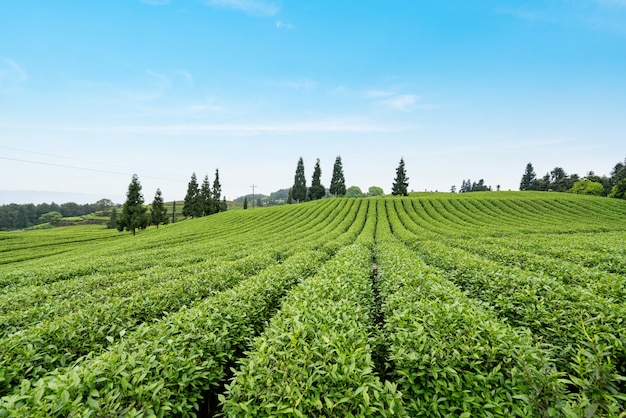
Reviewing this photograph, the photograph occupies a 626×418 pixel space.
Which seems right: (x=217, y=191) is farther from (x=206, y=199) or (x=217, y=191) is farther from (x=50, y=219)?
(x=50, y=219)

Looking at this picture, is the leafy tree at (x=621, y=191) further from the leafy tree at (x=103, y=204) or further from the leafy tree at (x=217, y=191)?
the leafy tree at (x=103, y=204)

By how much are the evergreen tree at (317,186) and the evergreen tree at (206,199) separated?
94.9 feet

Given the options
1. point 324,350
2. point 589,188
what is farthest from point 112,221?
point 589,188

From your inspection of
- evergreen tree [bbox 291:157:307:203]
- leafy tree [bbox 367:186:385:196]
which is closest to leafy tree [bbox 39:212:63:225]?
evergreen tree [bbox 291:157:307:203]

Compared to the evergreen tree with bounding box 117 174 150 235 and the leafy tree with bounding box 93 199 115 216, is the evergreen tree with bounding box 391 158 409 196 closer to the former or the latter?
the evergreen tree with bounding box 117 174 150 235

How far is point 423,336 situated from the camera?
327 cm

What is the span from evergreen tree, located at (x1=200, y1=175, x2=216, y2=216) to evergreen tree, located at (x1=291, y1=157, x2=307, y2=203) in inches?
981

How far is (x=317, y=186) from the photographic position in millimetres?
76562

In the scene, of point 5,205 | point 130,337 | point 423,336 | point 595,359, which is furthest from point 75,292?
point 5,205

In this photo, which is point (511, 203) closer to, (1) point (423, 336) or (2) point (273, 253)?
(2) point (273, 253)

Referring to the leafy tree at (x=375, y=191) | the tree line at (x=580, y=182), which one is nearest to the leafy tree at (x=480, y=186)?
the tree line at (x=580, y=182)

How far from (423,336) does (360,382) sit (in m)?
1.16

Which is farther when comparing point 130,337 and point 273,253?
point 273,253

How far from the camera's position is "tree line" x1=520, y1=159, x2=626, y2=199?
63.5m
